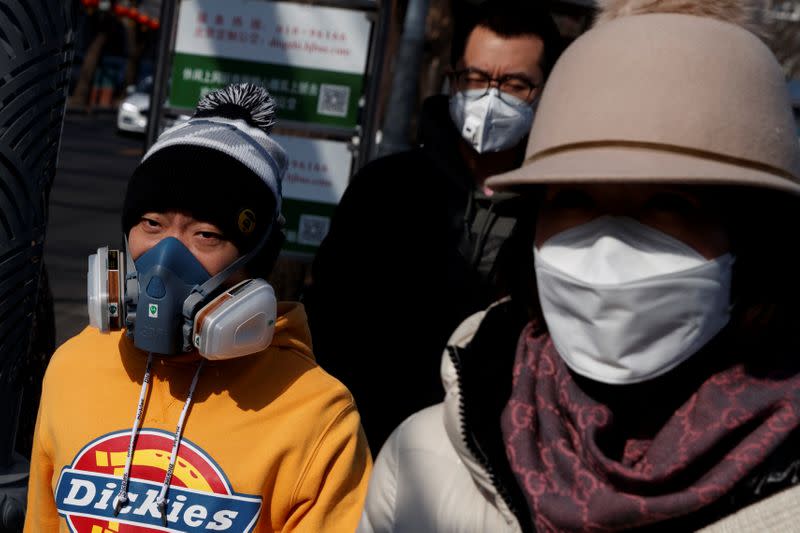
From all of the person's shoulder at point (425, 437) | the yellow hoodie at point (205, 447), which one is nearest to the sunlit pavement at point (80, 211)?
the yellow hoodie at point (205, 447)

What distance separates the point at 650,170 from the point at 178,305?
3.43 ft

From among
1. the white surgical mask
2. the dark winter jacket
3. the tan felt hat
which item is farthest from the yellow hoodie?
the white surgical mask

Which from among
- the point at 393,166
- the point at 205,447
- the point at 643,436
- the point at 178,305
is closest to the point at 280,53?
the point at 393,166

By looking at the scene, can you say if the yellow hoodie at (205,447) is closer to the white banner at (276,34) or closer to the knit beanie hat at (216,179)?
the knit beanie hat at (216,179)

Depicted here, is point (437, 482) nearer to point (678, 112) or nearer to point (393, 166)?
point (678, 112)

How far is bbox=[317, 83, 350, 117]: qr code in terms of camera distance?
551 centimetres

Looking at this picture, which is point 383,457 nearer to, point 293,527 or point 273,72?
point 293,527

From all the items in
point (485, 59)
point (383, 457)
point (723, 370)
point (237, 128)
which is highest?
point (485, 59)

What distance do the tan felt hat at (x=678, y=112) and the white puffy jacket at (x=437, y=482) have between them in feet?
1.43

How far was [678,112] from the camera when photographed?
1.50 m

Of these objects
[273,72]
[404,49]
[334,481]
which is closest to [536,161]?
[334,481]

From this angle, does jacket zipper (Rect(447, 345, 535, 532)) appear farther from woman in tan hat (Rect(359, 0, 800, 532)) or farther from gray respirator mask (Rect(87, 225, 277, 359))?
gray respirator mask (Rect(87, 225, 277, 359))

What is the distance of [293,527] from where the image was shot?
201 cm

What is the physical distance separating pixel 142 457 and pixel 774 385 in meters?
1.23
